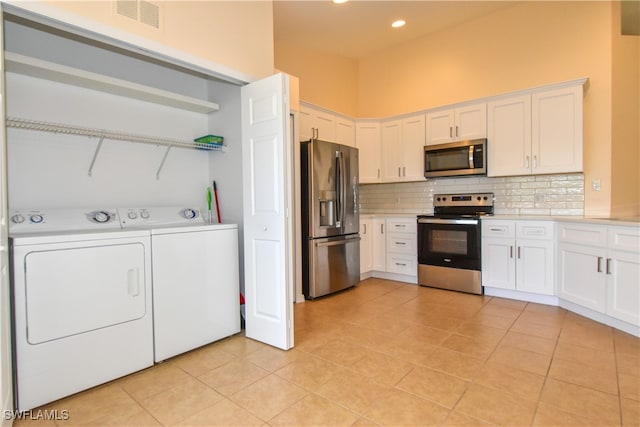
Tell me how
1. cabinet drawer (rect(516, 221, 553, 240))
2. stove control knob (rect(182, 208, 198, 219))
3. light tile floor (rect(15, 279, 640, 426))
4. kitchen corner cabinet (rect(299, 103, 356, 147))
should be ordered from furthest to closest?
kitchen corner cabinet (rect(299, 103, 356, 147)) < cabinet drawer (rect(516, 221, 553, 240)) < stove control knob (rect(182, 208, 198, 219)) < light tile floor (rect(15, 279, 640, 426))

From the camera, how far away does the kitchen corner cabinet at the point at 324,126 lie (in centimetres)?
412

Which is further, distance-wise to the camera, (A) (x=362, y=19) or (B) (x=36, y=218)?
(A) (x=362, y=19)

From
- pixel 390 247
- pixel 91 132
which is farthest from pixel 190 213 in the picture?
pixel 390 247

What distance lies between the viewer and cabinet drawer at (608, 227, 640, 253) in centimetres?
265

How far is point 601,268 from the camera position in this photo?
9.72 ft

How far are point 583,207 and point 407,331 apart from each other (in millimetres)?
2598

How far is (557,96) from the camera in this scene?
12.1 ft

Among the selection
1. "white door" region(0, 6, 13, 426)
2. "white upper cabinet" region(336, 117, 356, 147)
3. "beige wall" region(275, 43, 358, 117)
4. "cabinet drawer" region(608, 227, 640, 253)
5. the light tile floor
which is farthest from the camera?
"beige wall" region(275, 43, 358, 117)

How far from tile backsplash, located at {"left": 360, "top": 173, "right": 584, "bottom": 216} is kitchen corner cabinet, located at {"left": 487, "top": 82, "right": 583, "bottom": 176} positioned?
255 mm

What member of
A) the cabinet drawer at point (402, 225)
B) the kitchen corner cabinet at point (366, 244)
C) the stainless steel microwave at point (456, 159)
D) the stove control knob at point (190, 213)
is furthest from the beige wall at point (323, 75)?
the stove control knob at point (190, 213)

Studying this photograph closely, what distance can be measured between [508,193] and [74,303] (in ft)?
14.8

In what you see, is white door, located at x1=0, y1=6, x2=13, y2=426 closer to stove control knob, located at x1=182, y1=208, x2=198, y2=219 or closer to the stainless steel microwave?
stove control knob, located at x1=182, y1=208, x2=198, y2=219

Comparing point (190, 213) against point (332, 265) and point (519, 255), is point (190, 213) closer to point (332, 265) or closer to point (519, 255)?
point (332, 265)

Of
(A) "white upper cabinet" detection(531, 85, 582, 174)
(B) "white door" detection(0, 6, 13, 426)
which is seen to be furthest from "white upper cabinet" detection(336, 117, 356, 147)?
(B) "white door" detection(0, 6, 13, 426)
